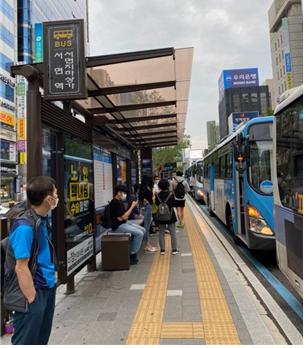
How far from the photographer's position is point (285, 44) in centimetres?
5791

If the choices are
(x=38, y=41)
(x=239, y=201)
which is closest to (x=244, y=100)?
(x=38, y=41)

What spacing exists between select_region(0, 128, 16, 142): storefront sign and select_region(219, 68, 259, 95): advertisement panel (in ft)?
186

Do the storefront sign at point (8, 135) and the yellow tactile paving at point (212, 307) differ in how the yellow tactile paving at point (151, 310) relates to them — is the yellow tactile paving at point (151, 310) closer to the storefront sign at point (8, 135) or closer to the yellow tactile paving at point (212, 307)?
the yellow tactile paving at point (212, 307)

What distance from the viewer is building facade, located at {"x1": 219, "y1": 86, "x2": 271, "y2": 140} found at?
78.1 meters

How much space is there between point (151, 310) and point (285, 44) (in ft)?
205

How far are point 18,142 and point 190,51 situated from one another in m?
32.7

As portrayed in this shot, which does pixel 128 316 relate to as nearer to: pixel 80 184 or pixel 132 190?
pixel 80 184

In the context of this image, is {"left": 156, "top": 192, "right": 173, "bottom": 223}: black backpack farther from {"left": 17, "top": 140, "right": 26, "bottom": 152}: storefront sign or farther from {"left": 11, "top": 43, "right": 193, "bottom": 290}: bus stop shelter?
{"left": 17, "top": 140, "right": 26, "bottom": 152}: storefront sign

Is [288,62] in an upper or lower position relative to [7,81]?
upper

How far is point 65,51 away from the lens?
4.73 meters

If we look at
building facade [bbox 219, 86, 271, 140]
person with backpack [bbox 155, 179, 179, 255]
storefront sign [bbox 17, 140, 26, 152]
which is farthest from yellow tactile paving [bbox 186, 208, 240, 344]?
building facade [bbox 219, 86, 271, 140]

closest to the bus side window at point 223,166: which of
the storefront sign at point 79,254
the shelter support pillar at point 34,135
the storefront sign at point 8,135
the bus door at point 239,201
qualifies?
the bus door at point 239,201

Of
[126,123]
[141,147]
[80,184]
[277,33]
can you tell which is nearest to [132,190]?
[126,123]

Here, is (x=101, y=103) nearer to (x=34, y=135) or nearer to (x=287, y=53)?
(x=34, y=135)
